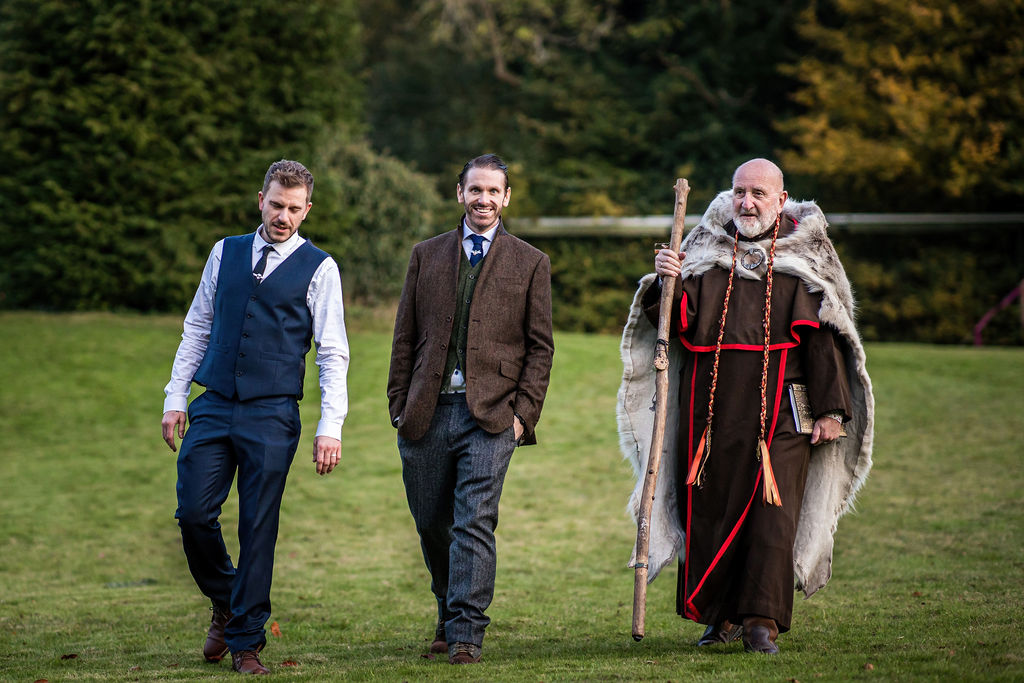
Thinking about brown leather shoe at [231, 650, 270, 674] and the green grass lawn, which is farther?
the green grass lawn

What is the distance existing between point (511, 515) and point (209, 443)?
689 centimetres

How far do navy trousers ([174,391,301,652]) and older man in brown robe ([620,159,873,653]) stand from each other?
6.06 ft

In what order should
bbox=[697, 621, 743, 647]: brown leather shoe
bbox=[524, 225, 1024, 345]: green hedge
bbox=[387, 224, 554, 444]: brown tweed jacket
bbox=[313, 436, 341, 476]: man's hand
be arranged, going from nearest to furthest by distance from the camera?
bbox=[313, 436, 341, 476]: man's hand
bbox=[387, 224, 554, 444]: brown tweed jacket
bbox=[697, 621, 743, 647]: brown leather shoe
bbox=[524, 225, 1024, 345]: green hedge

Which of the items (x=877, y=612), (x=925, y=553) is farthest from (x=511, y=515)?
(x=877, y=612)

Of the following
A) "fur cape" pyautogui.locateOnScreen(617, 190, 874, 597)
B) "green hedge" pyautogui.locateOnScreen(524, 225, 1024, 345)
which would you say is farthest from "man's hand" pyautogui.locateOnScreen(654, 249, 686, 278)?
"green hedge" pyautogui.locateOnScreen(524, 225, 1024, 345)

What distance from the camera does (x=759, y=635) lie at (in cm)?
524

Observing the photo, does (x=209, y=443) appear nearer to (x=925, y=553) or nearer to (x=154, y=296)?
(x=925, y=553)

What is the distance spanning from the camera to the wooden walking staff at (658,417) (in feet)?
17.5

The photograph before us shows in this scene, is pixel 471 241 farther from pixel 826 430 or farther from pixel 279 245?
pixel 826 430

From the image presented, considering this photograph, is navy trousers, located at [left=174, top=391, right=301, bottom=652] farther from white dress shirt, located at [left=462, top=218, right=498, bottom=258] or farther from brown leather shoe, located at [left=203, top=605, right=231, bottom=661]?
white dress shirt, located at [left=462, top=218, right=498, bottom=258]

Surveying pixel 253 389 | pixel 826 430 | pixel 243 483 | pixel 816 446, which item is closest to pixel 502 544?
pixel 816 446

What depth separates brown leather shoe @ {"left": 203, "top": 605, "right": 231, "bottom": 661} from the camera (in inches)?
211

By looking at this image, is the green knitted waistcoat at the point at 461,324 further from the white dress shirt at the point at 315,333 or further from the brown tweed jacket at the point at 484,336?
the white dress shirt at the point at 315,333

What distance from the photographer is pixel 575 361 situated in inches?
699
